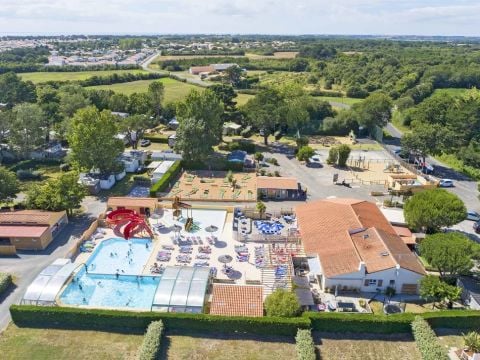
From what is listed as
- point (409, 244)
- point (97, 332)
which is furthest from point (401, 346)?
point (97, 332)

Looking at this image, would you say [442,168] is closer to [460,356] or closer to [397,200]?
[397,200]

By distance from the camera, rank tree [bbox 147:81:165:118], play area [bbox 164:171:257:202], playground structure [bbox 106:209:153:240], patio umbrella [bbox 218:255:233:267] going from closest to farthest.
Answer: patio umbrella [bbox 218:255:233:267], playground structure [bbox 106:209:153:240], play area [bbox 164:171:257:202], tree [bbox 147:81:165:118]

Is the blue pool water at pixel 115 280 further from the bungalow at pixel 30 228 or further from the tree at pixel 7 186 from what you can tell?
the tree at pixel 7 186

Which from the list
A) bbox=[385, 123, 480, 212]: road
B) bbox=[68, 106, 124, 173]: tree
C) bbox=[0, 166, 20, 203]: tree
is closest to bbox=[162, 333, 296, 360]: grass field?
bbox=[0, 166, 20, 203]: tree

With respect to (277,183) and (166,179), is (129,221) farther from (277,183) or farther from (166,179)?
(277,183)

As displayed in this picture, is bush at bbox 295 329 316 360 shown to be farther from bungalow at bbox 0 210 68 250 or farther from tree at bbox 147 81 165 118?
tree at bbox 147 81 165 118

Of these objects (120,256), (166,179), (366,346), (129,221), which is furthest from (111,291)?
(166,179)

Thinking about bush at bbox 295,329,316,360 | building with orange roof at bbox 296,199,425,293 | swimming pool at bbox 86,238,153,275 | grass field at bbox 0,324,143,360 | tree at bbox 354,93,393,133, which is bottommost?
swimming pool at bbox 86,238,153,275
